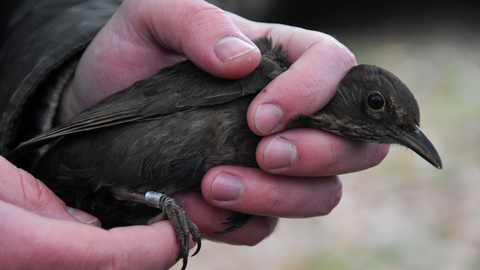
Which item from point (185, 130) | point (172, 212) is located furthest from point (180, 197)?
point (185, 130)

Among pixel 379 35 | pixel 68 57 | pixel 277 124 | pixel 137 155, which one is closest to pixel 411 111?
pixel 277 124

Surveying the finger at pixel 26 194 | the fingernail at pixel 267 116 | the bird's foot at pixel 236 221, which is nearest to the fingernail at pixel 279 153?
the fingernail at pixel 267 116

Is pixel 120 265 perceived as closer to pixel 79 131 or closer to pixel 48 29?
pixel 79 131

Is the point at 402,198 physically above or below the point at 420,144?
below

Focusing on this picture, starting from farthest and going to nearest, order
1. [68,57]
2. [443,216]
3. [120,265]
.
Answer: [443,216] < [68,57] < [120,265]

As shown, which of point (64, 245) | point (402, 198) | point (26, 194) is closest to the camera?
point (64, 245)

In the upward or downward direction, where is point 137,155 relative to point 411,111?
downward

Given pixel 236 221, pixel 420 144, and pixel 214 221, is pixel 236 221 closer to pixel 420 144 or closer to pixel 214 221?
pixel 214 221
